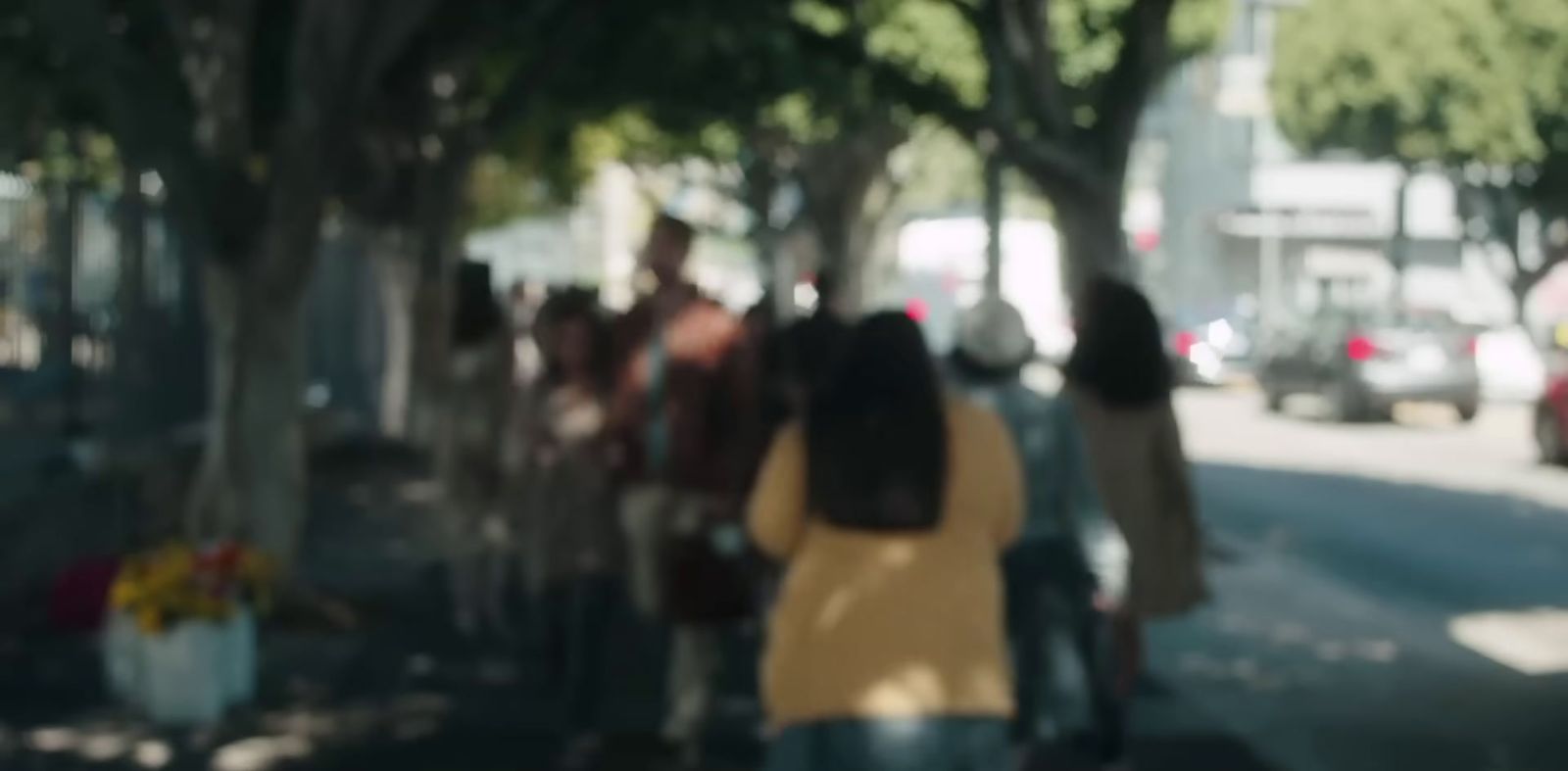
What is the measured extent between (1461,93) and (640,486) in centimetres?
4375

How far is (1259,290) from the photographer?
75750 millimetres

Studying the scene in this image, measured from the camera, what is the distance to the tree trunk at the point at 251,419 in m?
12.1

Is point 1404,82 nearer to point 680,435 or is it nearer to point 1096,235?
point 1096,235

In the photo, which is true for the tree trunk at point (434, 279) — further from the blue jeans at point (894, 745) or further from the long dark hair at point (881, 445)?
the blue jeans at point (894, 745)

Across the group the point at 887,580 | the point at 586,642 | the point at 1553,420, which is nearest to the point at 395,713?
the point at 586,642

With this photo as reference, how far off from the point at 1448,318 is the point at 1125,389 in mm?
26495

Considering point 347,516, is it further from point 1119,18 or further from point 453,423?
point 453,423

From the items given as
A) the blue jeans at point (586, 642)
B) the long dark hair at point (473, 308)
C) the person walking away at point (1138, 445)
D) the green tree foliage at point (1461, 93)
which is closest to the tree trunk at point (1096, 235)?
the long dark hair at point (473, 308)

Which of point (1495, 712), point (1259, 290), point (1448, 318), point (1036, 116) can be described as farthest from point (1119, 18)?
point (1259, 290)

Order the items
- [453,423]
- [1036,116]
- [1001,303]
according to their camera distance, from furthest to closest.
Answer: [1036,116], [453,423], [1001,303]

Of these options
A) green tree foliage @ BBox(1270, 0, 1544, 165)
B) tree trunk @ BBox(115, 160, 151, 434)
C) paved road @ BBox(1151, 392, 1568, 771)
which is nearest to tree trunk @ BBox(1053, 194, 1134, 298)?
paved road @ BBox(1151, 392, 1568, 771)

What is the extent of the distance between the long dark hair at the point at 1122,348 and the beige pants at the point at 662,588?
125 centimetres

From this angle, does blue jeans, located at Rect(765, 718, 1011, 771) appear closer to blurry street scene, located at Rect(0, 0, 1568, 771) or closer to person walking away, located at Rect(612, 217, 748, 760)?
blurry street scene, located at Rect(0, 0, 1568, 771)

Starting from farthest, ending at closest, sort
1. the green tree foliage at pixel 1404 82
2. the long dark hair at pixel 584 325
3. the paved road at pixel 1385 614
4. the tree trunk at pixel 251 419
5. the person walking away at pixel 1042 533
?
the green tree foliage at pixel 1404 82
the tree trunk at pixel 251 419
the paved road at pixel 1385 614
the long dark hair at pixel 584 325
the person walking away at pixel 1042 533
